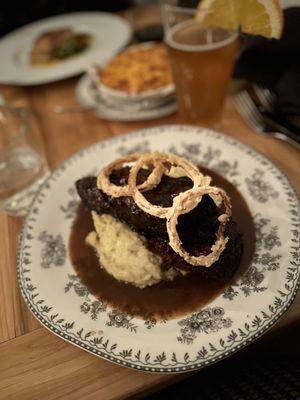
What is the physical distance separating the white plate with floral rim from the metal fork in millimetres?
215

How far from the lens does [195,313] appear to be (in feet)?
3.50

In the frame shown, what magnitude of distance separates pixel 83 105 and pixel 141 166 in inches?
36.1

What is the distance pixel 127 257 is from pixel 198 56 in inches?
35.5

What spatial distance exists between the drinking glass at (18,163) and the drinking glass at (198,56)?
2.30 feet

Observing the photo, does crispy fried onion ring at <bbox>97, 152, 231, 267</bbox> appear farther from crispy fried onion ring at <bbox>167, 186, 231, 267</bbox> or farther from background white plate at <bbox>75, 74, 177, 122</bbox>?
background white plate at <bbox>75, 74, 177, 122</bbox>

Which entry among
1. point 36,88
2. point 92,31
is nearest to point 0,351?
point 36,88

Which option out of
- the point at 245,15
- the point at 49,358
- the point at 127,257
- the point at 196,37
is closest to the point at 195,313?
the point at 127,257

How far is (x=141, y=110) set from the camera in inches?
73.9

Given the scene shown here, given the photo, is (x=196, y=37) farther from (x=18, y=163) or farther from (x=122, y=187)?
(x=18, y=163)

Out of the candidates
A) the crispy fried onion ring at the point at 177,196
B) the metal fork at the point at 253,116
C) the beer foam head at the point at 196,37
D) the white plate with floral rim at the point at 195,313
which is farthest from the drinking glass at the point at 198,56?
the crispy fried onion ring at the point at 177,196

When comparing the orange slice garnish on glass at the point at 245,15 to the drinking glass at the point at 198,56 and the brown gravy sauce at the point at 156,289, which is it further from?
the brown gravy sauce at the point at 156,289

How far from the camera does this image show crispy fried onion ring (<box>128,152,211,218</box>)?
1.11 metres

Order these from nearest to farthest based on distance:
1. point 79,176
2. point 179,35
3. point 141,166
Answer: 1. point 141,166
2. point 79,176
3. point 179,35

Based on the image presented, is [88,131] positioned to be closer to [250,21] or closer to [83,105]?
[83,105]
